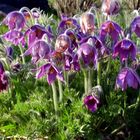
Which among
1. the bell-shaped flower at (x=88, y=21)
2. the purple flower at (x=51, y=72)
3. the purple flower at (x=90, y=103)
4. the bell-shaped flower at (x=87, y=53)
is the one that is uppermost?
the bell-shaped flower at (x=88, y=21)

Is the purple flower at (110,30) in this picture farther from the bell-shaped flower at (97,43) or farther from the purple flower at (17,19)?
the purple flower at (17,19)

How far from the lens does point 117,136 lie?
9.51ft

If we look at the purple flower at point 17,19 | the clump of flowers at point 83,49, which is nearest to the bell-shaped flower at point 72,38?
the clump of flowers at point 83,49

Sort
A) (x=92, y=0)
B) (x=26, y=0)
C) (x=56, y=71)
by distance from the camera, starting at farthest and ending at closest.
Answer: (x=26, y=0) < (x=92, y=0) < (x=56, y=71)

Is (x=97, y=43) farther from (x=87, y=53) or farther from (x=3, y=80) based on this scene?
(x=3, y=80)

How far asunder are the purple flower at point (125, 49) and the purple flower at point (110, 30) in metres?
0.07

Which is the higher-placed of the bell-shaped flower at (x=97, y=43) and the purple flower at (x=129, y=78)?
the bell-shaped flower at (x=97, y=43)

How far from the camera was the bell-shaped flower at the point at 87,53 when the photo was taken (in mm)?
2559

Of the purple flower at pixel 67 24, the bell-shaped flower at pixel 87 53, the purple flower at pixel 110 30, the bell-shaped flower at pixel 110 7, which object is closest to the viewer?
the bell-shaped flower at pixel 87 53

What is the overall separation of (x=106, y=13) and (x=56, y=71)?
47cm

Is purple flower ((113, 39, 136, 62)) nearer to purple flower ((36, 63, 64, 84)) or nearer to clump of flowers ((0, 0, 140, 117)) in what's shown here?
clump of flowers ((0, 0, 140, 117))

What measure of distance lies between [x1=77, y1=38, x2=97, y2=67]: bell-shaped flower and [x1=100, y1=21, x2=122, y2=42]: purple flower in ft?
0.44

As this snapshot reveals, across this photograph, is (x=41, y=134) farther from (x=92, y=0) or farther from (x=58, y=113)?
(x=92, y=0)

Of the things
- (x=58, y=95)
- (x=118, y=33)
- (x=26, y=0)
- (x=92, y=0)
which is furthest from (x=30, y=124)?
(x=26, y=0)
